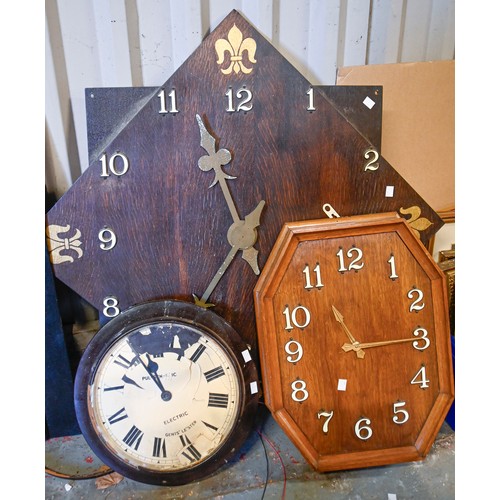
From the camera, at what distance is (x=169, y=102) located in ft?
3.41

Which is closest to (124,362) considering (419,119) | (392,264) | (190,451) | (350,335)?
(190,451)

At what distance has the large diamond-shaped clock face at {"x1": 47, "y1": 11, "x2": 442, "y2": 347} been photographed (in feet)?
3.42

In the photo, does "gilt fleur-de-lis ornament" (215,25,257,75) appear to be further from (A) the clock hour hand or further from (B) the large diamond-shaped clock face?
(A) the clock hour hand

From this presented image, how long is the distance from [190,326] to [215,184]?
0.37 m

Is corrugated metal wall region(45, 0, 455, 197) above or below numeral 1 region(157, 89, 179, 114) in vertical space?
above

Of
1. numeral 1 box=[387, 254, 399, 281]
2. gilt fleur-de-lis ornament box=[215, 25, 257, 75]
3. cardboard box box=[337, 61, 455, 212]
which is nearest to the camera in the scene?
gilt fleur-de-lis ornament box=[215, 25, 257, 75]

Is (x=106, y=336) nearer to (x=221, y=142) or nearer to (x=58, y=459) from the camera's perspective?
(x=58, y=459)

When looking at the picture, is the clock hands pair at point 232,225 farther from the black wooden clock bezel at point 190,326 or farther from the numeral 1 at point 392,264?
the numeral 1 at point 392,264

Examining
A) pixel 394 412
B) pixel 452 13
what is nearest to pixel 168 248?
pixel 394 412

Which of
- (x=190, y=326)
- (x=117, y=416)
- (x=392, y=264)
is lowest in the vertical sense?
(x=117, y=416)

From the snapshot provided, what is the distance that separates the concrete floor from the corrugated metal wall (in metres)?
0.78

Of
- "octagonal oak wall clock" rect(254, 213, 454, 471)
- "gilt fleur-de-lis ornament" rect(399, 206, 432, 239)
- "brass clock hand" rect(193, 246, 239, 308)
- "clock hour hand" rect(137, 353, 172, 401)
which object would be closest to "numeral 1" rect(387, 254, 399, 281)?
"octagonal oak wall clock" rect(254, 213, 454, 471)

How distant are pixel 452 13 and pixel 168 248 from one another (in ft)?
3.72

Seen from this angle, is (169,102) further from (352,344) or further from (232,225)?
(352,344)
